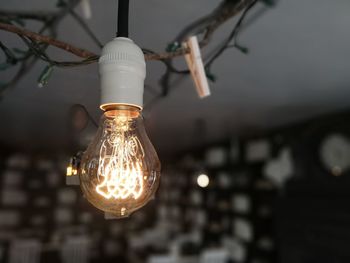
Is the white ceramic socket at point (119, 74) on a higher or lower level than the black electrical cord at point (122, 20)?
lower

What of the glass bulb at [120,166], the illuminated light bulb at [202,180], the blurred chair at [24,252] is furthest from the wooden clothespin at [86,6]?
the blurred chair at [24,252]

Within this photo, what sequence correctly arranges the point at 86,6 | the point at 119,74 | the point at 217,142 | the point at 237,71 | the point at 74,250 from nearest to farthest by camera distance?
the point at 119,74, the point at 86,6, the point at 237,71, the point at 217,142, the point at 74,250

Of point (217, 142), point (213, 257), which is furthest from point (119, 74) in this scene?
point (217, 142)

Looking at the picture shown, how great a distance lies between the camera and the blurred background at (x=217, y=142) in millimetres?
784

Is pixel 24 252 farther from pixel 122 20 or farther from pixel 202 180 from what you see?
pixel 122 20

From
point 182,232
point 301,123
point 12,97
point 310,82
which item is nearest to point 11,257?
point 182,232

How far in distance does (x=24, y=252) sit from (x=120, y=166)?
3.71m

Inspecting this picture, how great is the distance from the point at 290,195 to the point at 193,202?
6.60 feet

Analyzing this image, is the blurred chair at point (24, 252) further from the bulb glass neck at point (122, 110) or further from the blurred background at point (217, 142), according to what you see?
the bulb glass neck at point (122, 110)

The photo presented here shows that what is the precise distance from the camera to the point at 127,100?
0.38 metres

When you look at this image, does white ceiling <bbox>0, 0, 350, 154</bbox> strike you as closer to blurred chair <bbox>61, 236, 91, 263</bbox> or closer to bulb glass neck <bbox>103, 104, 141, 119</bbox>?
bulb glass neck <bbox>103, 104, 141, 119</bbox>

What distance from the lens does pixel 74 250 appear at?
3.73 metres

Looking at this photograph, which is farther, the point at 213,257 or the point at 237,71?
the point at 213,257

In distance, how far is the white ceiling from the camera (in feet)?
2.41
